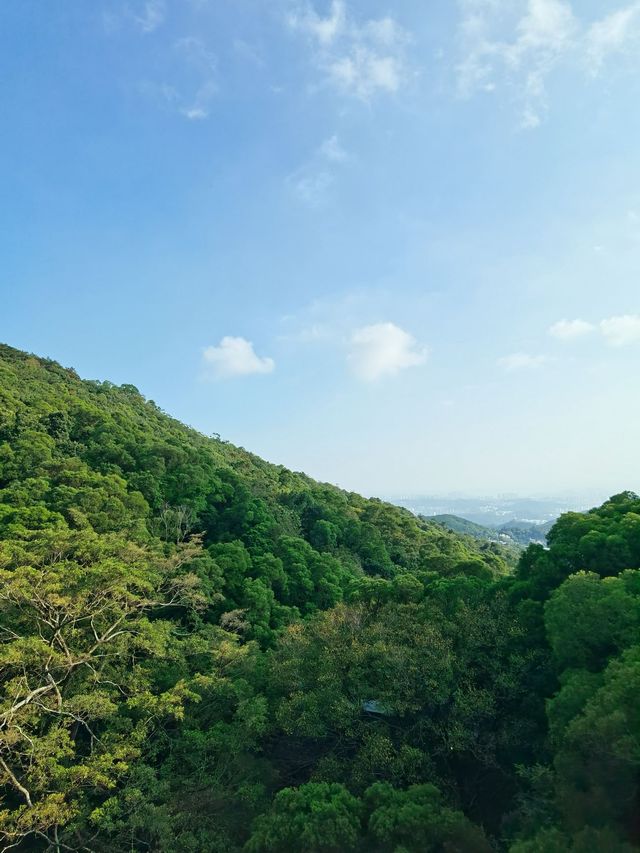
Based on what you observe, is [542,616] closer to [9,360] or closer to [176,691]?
[176,691]

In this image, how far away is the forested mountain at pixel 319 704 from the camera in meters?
8.94

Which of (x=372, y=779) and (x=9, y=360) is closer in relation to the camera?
(x=372, y=779)

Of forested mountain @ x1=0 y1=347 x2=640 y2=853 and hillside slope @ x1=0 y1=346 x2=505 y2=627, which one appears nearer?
forested mountain @ x1=0 y1=347 x2=640 y2=853

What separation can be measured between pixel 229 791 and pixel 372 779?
12.5 ft

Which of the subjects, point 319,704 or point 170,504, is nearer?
point 319,704

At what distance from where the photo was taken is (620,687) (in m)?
7.82

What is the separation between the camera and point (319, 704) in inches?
516

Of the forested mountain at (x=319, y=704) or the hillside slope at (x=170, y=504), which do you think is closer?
the forested mountain at (x=319, y=704)

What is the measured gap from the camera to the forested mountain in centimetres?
894

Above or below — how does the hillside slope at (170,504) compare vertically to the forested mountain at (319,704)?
above

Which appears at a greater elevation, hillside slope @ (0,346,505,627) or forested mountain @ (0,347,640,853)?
hillside slope @ (0,346,505,627)

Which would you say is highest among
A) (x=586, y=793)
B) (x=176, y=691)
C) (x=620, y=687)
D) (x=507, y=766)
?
(x=620, y=687)

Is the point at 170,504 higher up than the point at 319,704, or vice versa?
the point at 170,504

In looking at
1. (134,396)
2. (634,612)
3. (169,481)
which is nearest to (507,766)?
(634,612)
